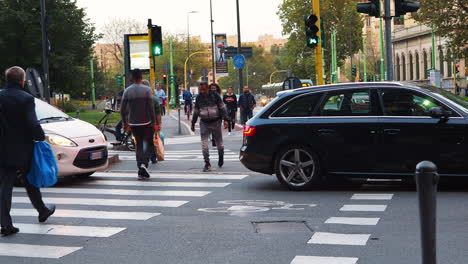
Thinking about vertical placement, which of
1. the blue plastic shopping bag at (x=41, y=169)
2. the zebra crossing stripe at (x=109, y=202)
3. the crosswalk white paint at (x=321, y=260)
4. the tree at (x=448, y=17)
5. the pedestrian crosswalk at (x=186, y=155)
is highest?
the tree at (x=448, y=17)

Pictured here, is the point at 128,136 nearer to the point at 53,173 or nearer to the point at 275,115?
the point at 275,115

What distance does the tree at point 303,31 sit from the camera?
310 feet

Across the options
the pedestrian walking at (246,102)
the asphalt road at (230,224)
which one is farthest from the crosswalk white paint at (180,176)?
the pedestrian walking at (246,102)

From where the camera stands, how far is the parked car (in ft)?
36.0

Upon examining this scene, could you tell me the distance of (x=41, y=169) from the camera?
888 centimetres

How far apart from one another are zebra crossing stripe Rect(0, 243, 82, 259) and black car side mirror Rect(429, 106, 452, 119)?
210 inches

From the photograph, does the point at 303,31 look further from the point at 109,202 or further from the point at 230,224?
the point at 230,224

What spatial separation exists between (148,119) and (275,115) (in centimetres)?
269

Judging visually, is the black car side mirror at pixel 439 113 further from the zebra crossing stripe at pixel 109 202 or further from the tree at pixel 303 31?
the tree at pixel 303 31

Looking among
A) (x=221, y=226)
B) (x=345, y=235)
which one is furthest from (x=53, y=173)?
(x=345, y=235)

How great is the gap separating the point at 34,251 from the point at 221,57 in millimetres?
45930

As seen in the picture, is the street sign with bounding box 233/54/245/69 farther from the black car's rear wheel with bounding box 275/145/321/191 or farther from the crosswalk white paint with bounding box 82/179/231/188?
the black car's rear wheel with bounding box 275/145/321/191

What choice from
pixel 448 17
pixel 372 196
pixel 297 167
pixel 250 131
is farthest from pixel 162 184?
pixel 448 17

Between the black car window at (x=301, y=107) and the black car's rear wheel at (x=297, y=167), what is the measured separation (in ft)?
1.66
